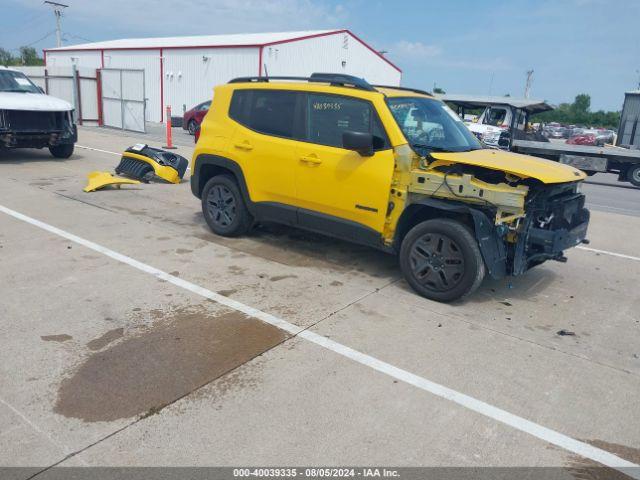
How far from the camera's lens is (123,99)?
22266 mm

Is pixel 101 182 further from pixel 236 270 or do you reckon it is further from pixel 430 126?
pixel 430 126

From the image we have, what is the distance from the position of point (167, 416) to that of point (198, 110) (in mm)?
22894

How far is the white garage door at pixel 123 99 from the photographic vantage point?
21688mm

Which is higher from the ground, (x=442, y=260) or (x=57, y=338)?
(x=442, y=260)

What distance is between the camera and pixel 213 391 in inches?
136

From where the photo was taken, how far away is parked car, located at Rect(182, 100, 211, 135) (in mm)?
24328

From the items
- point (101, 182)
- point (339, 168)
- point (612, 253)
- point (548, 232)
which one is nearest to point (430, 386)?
point (548, 232)

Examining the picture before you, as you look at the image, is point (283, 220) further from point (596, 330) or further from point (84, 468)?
point (84, 468)

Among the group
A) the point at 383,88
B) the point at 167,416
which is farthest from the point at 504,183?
the point at 167,416

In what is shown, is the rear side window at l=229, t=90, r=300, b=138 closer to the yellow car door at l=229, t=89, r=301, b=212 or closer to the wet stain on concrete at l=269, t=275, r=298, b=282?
the yellow car door at l=229, t=89, r=301, b=212

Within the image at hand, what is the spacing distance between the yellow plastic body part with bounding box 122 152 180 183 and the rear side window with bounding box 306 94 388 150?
5577 mm

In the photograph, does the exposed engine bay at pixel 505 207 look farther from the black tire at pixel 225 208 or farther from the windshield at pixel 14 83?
the windshield at pixel 14 83

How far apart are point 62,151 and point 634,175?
15870 millimetres

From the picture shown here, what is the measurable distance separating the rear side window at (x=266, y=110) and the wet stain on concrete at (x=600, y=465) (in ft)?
13.7
